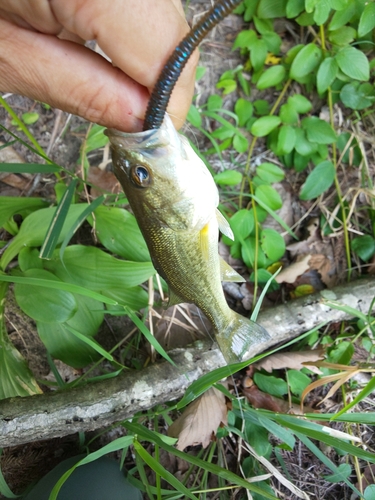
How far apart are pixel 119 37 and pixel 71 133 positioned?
165 cm

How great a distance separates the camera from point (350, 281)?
2605mm

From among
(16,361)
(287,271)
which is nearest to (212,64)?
(287,271)

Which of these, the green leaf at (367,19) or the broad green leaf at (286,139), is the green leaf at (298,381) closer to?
the broad green leaf at (286,139)

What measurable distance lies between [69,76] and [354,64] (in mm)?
1883

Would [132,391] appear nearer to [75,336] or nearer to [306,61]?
[75,336]

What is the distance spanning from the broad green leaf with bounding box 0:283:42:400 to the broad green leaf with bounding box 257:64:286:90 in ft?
7.44

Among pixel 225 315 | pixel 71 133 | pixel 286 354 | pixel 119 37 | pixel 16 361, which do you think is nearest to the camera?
pixel 119 37

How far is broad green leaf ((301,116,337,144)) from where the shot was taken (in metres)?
2.49

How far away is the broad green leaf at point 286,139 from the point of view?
256cm

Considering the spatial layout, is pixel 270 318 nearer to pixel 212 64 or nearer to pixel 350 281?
pixel 350 281

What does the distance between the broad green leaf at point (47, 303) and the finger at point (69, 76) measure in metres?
1.05

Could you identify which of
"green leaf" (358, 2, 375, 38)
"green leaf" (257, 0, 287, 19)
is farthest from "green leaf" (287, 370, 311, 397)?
"green leaf" (257, 0, 287, 19)

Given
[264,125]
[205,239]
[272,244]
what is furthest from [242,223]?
[205,239]

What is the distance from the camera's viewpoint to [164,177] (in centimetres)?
144
